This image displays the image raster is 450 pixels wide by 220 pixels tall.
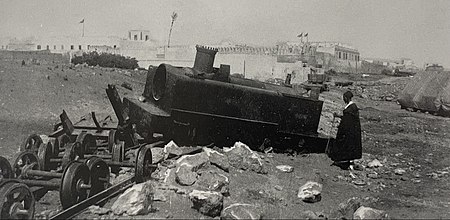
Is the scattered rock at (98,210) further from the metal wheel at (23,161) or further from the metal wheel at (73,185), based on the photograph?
the metal wheel at (23,161)

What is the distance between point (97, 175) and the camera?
551 centimetres

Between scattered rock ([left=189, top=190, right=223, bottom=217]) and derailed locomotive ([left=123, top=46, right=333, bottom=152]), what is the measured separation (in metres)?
2.45

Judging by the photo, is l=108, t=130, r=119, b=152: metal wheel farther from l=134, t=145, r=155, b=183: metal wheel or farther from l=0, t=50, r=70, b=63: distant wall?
l=0, t=50, r=70, b=63: distant wall

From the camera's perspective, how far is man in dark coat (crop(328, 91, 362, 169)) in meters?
7.66

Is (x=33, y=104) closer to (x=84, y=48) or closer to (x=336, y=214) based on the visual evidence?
(x=336, y=214)

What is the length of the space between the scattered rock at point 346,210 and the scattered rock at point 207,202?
141 centimetres

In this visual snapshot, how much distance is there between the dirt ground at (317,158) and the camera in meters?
5.77

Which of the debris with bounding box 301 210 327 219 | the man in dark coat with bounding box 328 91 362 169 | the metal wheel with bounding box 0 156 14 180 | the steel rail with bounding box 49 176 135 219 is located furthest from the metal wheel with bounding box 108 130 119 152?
the man in dark coat with bounding box 328 91 362 169

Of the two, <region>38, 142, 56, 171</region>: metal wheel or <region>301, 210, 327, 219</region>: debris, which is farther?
<region>38, 142, 56, 171</region>: metal wheel

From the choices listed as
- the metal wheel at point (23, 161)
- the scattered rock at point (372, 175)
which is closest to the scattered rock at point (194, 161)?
the metal wheel at point (23, 161)

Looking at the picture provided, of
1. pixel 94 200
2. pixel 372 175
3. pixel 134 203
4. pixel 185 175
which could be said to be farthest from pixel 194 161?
pixel 372 175

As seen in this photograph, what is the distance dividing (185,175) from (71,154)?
5.85 feet

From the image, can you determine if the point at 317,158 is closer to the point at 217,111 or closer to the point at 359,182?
the point at 359,182

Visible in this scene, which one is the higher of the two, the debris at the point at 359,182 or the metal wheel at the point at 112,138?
the metal wheel at the point at 112,138
